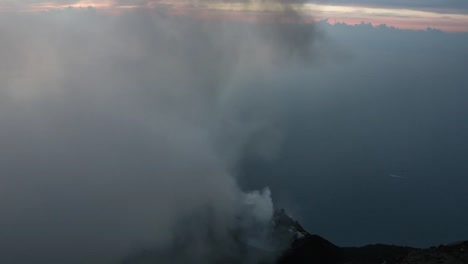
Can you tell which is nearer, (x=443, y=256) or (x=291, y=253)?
(x=443, y=256)

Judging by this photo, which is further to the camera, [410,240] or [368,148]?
[368,148]

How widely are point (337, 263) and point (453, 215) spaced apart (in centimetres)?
9096

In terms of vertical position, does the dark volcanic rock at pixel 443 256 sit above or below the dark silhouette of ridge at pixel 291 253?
below

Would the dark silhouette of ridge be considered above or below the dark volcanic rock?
above

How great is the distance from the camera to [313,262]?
49.1m

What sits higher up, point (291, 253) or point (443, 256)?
point (291, 253)

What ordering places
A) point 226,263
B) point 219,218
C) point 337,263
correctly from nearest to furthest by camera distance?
point 337,263
point 226,263
point 219,218

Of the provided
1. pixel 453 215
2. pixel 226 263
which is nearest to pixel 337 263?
pixel 226 263

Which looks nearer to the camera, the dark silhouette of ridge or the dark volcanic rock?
the dark volcanic rock

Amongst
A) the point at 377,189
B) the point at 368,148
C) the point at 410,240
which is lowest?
the point at 410,240

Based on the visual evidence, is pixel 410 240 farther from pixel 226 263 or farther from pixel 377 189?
pixel 226 263

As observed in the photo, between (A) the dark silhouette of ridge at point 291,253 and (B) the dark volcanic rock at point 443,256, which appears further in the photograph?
(A) the dark silhouette of ridge at point 291,253

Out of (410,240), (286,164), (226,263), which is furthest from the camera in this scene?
(286,164)

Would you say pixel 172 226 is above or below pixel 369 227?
below
